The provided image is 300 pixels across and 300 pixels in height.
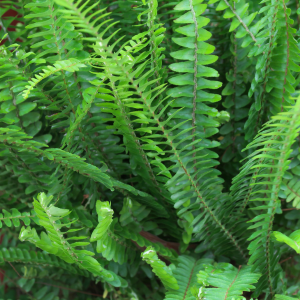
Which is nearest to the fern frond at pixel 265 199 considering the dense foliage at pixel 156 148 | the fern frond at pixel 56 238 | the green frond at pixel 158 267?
the dense foliage at pixel 156 148

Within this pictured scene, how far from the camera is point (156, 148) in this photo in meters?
0.43

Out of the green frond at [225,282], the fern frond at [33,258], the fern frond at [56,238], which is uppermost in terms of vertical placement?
the fern frond at [56,238]

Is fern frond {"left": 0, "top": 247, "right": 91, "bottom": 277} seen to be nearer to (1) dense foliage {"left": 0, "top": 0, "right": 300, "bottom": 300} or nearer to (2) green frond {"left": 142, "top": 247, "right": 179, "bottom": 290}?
(1) dense foliage {"left": 0, "top": 0, "right": 300, "bottom": 300}

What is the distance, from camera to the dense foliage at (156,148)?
40 cm

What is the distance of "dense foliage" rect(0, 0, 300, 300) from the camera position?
400 millimetres

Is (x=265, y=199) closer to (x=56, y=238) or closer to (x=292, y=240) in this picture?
(x=292, y=240)

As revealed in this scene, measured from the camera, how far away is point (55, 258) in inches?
21.6

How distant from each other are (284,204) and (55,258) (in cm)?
47

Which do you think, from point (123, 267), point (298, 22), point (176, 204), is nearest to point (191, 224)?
point (176, 204)

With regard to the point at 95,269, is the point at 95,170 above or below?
above

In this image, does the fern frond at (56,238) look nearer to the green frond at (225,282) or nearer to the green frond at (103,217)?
the green frond at (103,217)

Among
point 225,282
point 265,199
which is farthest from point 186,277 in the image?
point 265,199

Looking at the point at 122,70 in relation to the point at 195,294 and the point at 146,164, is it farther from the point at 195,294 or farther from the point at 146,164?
the point at 195,294

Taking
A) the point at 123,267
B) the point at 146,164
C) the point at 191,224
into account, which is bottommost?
the point at 123,267
